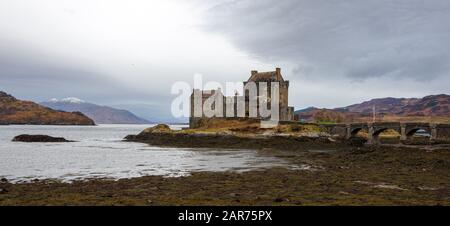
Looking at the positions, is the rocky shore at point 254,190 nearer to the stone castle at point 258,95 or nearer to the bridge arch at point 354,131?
the bridge arch at point 354,131

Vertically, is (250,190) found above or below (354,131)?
below

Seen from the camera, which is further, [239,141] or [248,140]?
[239,141]

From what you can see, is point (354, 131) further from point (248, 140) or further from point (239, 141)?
point (239, 141)

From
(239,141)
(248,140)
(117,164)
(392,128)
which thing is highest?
(392,128)

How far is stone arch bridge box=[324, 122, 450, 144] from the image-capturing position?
5532 cm

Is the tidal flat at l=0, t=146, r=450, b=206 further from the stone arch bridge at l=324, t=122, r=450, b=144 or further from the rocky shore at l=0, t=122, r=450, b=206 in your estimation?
the stone arch bridge at l=324, t=122, r=450, b=144

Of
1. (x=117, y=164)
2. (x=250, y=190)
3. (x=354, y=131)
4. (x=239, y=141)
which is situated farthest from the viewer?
(x=354, y=131)

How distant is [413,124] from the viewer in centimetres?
6094

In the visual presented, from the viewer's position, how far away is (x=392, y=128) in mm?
65688

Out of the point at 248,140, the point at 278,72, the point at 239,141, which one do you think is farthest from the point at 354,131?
the point at 239,141

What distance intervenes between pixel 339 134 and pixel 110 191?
207ft

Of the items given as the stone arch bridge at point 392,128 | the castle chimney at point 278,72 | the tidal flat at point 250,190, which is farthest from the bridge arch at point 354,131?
the tidal flat at point 250,190
